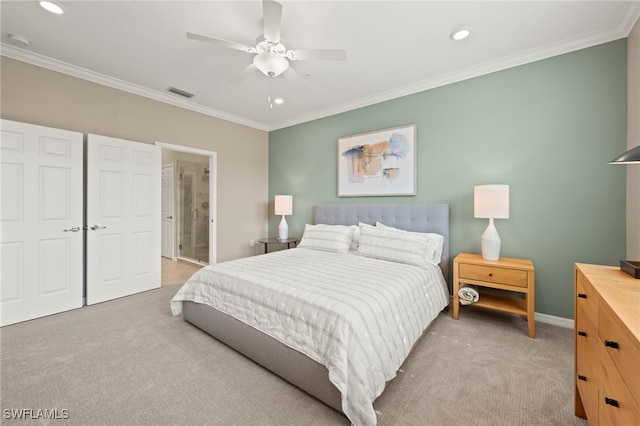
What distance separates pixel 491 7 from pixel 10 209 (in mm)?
4690

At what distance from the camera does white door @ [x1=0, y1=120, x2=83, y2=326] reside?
2.54m

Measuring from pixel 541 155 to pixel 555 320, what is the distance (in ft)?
5.41

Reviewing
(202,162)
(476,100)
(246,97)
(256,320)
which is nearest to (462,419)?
(256,320)

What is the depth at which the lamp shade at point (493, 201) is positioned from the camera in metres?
2.50

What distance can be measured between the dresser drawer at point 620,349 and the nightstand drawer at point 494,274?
1.43 meters

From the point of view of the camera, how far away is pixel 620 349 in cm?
86

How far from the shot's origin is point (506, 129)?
2789mm

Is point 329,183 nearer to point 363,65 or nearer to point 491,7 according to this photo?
point 363,65

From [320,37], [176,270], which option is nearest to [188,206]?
[176,270]

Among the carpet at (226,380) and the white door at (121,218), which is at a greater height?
the white door at (121,218)

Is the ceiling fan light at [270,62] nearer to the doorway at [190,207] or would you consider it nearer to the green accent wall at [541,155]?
the green accent wall at [541,155]

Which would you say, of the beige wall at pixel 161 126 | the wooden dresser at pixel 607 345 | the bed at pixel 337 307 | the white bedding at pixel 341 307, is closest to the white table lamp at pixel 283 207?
the beige wall at pixel 161 126

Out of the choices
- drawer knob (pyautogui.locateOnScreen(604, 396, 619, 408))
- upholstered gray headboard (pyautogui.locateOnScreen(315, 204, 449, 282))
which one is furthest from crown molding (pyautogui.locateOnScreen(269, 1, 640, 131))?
drawer knob (pyautogui.locateOnScreen(604, 396, 619, 408))

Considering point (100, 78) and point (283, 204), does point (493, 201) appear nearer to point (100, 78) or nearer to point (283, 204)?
point (283, 204)
